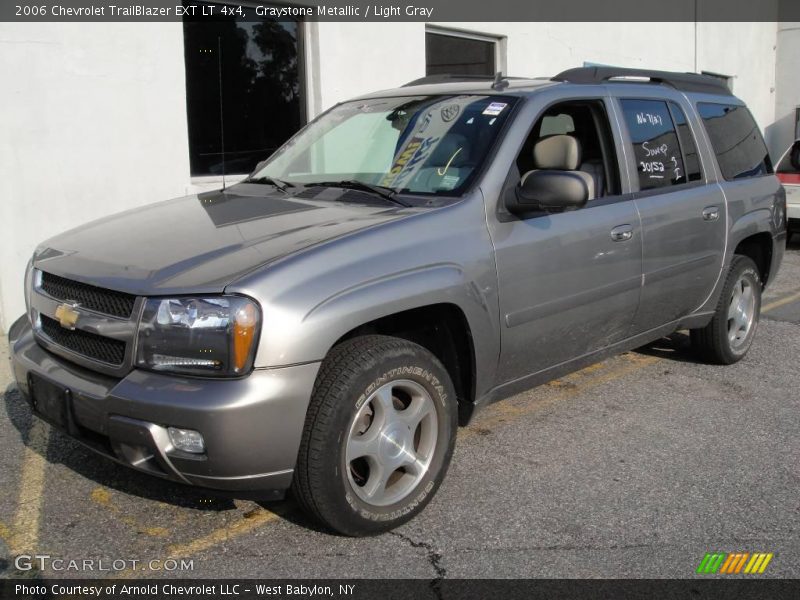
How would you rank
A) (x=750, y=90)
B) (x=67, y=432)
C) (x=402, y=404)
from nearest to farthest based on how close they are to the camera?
(x=67, y=432)
(x=402, y=404)
(x=750, y=90)

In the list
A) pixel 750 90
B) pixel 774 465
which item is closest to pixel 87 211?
pixel 774 465

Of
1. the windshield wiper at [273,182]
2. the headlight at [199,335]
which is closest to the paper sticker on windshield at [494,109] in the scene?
the windshield wiper at [273,182]

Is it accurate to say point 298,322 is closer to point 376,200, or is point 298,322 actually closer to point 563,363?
point 376,200

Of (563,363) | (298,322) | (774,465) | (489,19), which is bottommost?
(774,465)

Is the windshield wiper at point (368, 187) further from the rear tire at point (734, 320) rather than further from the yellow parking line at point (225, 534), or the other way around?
the rear tire at point (734, 320)

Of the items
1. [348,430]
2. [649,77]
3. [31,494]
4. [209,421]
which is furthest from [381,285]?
[649,77]

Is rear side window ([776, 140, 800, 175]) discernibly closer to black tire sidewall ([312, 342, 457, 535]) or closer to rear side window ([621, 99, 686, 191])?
rear side window ([621, 99, 686, 191])

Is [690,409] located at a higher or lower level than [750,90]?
lower

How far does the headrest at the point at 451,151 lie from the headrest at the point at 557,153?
1.49 feet

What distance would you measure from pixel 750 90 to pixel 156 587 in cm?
1759

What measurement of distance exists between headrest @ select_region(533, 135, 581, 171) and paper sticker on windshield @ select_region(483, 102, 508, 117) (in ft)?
0.93

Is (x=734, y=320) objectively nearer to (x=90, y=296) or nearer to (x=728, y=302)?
(x=728, y=302)

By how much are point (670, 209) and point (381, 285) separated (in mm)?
2229

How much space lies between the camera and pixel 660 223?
14.9 feet
